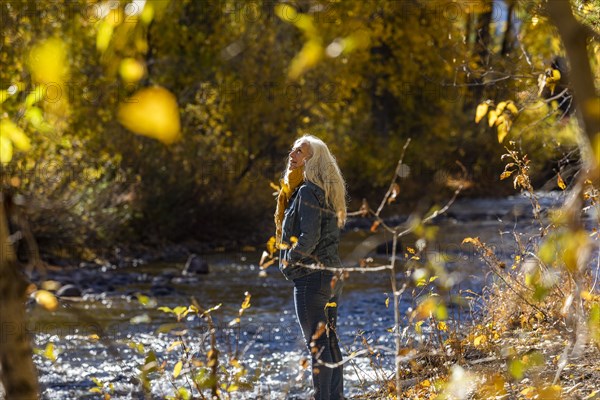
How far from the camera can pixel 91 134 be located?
17062mm

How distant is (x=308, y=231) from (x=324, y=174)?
1.38ft

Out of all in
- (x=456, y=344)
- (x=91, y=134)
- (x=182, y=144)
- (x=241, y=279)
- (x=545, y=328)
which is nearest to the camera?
(x=456, y=344)

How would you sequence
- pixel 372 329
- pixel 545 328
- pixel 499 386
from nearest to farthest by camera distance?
pixel 499 386, pixel 545 328, pixel 372 329

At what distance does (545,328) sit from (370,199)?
18.4m

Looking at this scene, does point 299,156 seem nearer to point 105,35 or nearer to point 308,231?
point 308,231

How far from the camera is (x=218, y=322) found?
31.7 ft

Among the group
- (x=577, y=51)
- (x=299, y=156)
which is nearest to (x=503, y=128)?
(x=299, y=156)

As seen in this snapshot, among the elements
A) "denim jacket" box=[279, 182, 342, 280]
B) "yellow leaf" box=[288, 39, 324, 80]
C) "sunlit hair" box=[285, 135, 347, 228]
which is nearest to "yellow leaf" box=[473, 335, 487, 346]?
"denim jacket" box=[279, 182, 342, 280]

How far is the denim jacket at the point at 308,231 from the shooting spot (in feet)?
18.0

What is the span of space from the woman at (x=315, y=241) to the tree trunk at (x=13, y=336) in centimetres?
294

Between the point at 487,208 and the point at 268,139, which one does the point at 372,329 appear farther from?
the point at 487,208

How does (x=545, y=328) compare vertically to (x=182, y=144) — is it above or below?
below

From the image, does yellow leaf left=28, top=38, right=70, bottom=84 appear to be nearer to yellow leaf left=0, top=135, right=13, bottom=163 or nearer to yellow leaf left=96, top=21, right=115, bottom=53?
yellow leaf left=96, top=21, right=115, bottom=53

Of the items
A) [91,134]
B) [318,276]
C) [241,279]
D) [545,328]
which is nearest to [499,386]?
[318,276]
